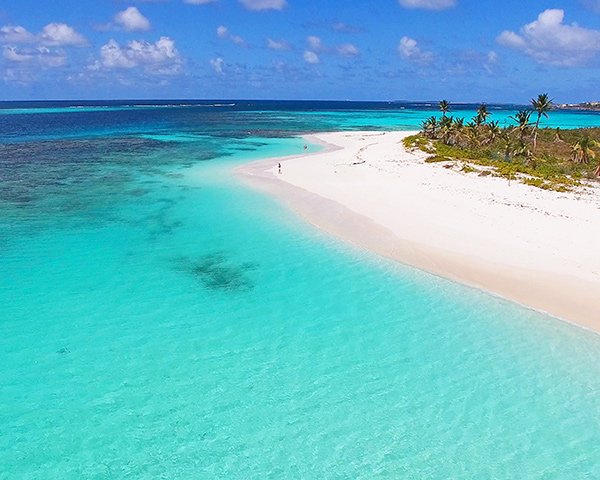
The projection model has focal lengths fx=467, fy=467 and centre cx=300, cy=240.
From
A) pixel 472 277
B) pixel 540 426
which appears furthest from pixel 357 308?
pixel 540 426

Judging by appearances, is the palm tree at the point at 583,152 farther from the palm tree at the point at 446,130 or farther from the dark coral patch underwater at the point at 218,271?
the dark coral patch underwater at the point at 218,271

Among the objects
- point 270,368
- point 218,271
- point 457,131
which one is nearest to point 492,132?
point 457,131

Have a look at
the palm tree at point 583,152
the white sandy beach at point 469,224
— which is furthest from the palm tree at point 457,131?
the white sandy beach at point 469,224

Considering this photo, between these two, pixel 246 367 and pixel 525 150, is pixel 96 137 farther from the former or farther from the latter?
pixel 246 367

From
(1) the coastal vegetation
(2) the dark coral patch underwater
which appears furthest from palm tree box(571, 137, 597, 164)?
(2) the dark coral patch underwater

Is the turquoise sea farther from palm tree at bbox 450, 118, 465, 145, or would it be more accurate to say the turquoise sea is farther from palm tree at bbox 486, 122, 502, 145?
palm tree at bbox 450, 118, 465, 145

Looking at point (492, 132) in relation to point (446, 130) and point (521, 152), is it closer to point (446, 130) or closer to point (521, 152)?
point (446, 130)
